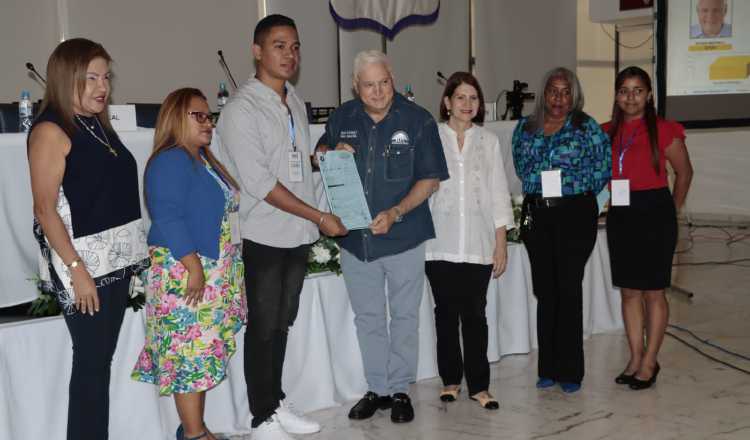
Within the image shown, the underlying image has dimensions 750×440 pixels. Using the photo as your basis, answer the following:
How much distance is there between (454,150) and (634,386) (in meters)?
1.36

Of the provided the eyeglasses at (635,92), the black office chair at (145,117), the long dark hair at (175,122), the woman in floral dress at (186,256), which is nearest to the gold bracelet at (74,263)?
the woman in floral dress at (186,256)

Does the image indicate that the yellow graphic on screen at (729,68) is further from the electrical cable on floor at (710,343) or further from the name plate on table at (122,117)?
the name plate on table at (122,117)

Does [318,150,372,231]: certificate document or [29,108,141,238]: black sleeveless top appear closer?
[29,108,141,238]: black sleeveless top

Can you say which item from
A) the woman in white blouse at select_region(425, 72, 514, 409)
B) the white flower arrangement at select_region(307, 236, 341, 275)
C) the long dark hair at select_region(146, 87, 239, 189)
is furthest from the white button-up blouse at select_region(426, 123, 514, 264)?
the long dark hair at select_region(146, 87, 239, 189)

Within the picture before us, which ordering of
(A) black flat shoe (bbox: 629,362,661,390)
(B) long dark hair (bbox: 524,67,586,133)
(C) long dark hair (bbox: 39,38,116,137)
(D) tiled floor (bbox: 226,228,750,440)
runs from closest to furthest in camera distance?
(C) long dark hair (bbox: 39,38,116,137) < (D) tiled floor (bbox: 226,228,750,440) < (B) long dark hair (bbox: 524,67,586,133) < (A) black flat shoe (bbox: 629,362,661,390)

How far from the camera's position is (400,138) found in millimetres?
2809

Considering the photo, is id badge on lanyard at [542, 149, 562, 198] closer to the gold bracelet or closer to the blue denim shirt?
the blue denim shirt

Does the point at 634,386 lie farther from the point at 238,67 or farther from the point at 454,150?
the point at 238,67

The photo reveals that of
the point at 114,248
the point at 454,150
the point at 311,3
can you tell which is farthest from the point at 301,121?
the point at 311,3

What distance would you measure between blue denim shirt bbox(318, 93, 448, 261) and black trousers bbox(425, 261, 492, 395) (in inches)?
10.3

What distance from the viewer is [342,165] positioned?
8.95 ft

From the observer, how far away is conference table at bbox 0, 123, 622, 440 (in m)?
2.57

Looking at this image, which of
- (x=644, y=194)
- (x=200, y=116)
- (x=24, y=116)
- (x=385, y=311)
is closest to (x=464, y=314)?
(x=385, y=311)

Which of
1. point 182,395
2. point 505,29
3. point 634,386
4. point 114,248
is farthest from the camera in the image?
point 505,29
